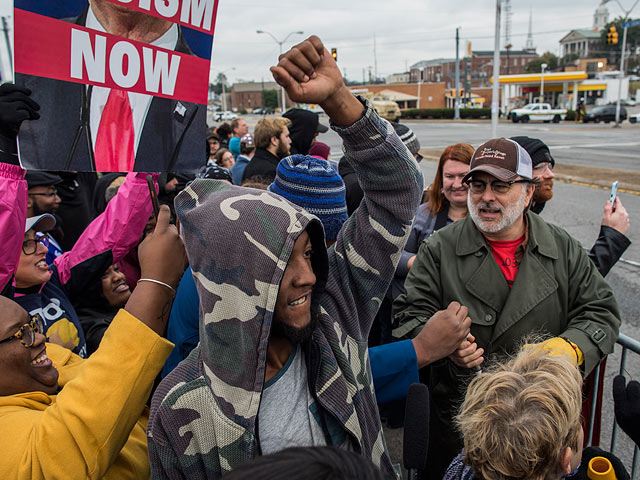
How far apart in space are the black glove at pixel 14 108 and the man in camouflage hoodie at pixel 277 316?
647 mm

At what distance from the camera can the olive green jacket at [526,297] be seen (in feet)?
6.95

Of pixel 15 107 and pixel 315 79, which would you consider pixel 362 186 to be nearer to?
pixel 315 79

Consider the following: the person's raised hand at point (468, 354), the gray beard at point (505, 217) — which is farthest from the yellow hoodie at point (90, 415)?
the gray beard at point (505, 217)

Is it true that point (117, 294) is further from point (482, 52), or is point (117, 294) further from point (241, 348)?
point (482, 52)

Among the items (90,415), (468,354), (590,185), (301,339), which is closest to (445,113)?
(590,185)

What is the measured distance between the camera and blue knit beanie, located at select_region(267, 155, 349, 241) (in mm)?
2162

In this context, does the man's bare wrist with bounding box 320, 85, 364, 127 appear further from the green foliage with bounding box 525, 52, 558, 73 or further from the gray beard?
the green foliage with bounding box 525, 52, 558, 73

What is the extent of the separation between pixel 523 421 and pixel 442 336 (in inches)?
19.6

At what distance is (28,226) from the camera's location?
233 cm

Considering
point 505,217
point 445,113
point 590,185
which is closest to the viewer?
point 505,217

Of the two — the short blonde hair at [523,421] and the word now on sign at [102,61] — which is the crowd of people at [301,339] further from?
the word now on sign at [102,61]

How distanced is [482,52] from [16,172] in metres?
128

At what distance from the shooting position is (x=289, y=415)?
4.45 ft

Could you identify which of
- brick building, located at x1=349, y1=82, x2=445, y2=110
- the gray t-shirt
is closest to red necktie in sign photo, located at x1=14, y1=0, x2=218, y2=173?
the gray t-shirt
